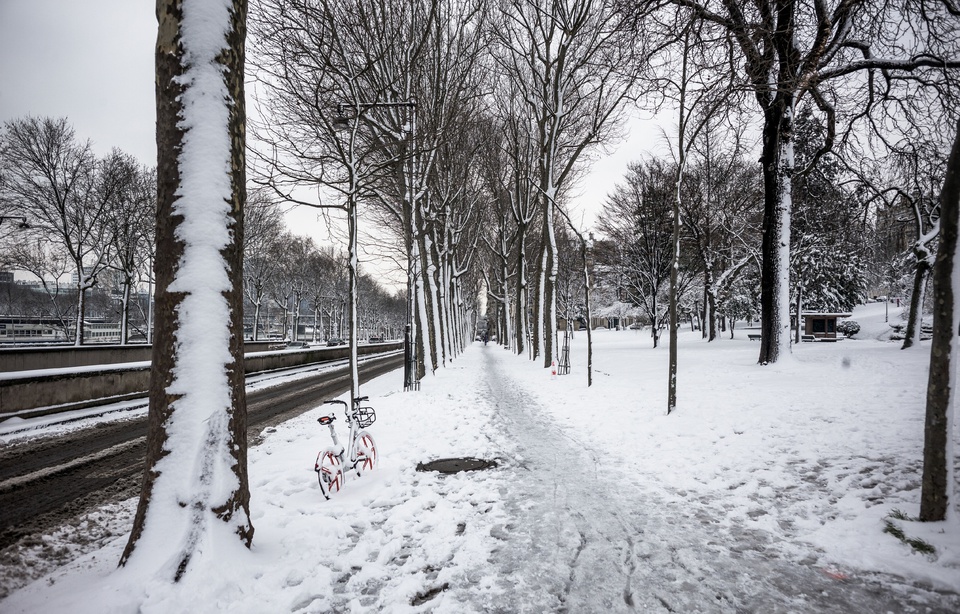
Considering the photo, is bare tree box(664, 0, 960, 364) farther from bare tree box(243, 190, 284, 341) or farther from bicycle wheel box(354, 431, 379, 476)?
bare tree box(243, 190, 284, 341)

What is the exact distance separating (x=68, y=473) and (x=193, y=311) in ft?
17.7

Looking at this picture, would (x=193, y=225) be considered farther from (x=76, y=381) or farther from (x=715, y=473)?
(x=76, y=381)

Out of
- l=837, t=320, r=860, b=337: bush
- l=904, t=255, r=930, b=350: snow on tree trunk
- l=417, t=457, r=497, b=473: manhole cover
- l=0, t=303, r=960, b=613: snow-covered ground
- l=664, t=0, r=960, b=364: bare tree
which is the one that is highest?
l=664, t=0, r=960, b=364: bare tree

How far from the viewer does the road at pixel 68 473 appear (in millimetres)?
4578

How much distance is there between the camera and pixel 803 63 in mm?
9641

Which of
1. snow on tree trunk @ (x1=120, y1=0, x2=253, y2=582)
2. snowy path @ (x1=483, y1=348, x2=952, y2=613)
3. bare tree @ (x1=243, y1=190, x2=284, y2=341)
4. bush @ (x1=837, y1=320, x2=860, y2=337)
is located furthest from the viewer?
bush @ (x1=837, y1=320, x2=860, y2=337)

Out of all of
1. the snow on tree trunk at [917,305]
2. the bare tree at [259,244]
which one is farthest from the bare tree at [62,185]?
the snow on tree trunk at [917,305]

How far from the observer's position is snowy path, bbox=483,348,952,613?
9.23 feet

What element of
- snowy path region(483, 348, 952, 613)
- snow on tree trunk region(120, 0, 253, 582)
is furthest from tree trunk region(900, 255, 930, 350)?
snow on tree trunk region(120, 0, 253, 582)

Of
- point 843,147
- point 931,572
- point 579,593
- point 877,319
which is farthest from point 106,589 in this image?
point 877,319

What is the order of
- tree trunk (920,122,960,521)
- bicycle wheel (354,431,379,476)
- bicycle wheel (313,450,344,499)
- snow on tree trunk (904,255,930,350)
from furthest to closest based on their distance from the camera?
1. snow on tree trunk (904,255,930,350)
2. bicycle wheel (354,431,379,476)
3. bicycle wheel (313,450,344,499)
4. tree trunk (920,122,960,521)

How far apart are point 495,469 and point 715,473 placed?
284 centimetres

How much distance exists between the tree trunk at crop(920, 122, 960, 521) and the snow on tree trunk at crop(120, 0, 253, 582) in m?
5.51

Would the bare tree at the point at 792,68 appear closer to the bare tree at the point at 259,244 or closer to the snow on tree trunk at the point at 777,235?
the snow on tree trunk at the point at 777,235
